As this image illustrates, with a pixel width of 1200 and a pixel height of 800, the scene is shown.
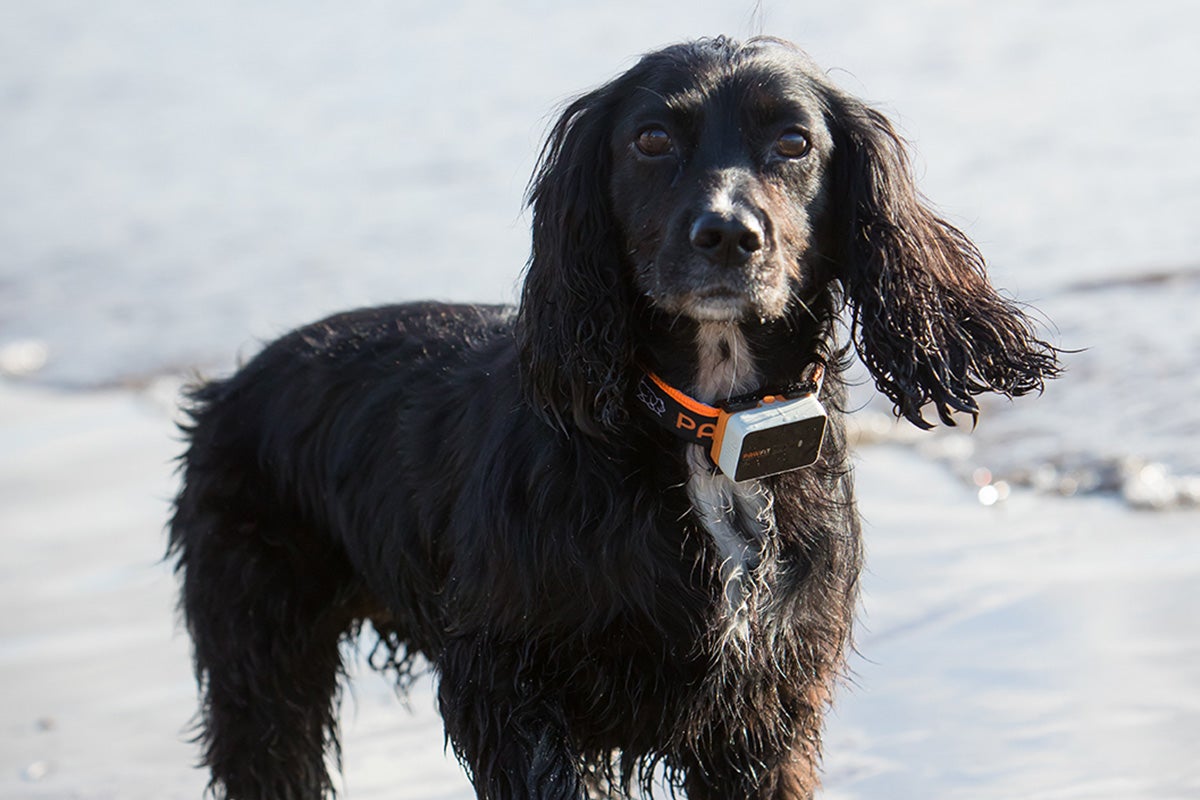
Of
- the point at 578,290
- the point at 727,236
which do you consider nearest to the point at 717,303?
the point at 727,236

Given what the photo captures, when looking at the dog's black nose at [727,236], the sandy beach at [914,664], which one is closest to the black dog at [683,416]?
the dog's black nose at [727,236]

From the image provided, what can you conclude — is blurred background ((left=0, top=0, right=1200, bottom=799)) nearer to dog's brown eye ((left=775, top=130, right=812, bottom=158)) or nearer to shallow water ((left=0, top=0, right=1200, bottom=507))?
shallow water ((left=0, top=0, right=1200, bottom=507))

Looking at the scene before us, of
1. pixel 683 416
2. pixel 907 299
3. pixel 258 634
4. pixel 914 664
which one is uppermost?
pixel 907 299

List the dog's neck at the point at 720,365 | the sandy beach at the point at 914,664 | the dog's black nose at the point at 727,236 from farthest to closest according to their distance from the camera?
1. the sandy beach at the point at 914,664
2. the dog's neck at the point at 720,365
3. the dog's black nose at the point at 727,236

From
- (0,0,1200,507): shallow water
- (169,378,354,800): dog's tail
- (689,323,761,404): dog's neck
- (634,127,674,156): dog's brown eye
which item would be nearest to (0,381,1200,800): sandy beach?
(169,378,354,800): dog's tail

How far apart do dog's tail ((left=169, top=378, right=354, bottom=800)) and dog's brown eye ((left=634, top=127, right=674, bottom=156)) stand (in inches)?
58.0

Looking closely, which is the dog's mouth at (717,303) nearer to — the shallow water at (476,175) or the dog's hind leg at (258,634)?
the dog's hind leg at (258,634)

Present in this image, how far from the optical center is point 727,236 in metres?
2.95

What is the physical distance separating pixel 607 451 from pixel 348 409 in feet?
3.52

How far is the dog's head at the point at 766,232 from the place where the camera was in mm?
3150

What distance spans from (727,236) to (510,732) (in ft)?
3.64

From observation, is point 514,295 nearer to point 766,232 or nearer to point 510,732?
point 766,232

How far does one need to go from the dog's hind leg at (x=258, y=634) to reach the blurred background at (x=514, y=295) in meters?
0.33

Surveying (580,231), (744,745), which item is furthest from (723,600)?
(580,231)
